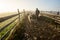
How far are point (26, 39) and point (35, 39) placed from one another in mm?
547

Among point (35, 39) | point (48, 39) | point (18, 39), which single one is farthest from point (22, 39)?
point (48, 39)

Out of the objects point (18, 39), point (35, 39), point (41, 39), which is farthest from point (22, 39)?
point (41, 39)

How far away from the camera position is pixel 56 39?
6305 millimetres

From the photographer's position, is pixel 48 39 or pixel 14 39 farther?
Answer: pixel 48 39

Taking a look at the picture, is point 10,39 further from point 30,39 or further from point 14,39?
point 30,39

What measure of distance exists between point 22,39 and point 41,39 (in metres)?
1.17

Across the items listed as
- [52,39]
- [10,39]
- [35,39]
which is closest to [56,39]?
[52,39]

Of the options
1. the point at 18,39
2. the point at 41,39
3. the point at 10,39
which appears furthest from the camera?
the point at 41,39

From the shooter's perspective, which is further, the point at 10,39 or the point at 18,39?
the point at 18,39

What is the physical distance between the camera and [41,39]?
6215 millimetres

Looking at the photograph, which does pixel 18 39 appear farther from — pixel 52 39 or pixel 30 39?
pixel 52 39

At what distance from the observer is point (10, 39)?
17.8ft

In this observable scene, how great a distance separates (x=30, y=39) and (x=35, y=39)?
0.30 metres

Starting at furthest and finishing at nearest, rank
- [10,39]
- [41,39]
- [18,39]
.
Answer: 1. [41,39]
2. [18,39]
3. [10,39]
